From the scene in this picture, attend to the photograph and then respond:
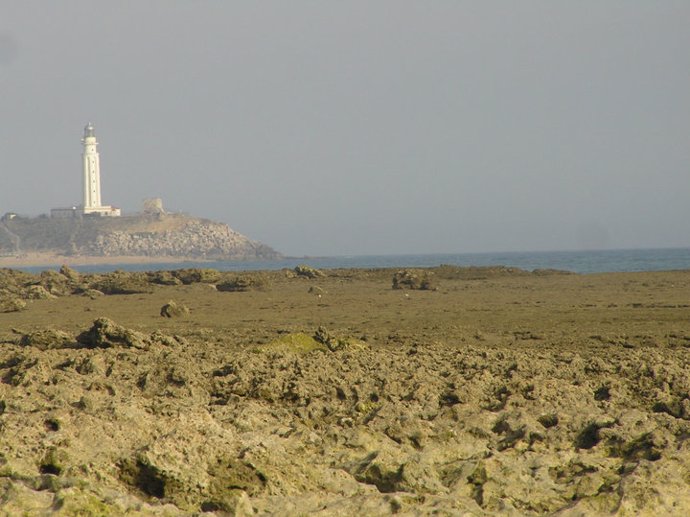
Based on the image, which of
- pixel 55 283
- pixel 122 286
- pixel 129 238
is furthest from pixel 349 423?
pixel 129 238

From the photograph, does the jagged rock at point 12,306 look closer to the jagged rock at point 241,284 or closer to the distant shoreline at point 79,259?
the jagged rock at point 241,284

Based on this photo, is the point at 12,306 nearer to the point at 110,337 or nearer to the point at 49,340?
the point at 49,340

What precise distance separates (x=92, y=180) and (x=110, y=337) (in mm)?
125183

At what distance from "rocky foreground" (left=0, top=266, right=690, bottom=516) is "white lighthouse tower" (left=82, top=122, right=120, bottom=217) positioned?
4452 inches

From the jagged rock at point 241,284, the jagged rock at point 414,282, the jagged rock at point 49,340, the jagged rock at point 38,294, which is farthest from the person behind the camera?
the jagged rock at point 241,284

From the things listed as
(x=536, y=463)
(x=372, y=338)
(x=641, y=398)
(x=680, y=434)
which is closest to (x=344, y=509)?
(x=536, y=463)

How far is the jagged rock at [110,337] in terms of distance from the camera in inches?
396

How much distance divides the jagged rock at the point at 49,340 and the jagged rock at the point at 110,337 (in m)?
0.36

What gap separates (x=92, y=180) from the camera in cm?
13125

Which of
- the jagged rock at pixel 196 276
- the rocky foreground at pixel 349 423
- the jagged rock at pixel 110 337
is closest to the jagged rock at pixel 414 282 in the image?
the jagged rock at pixel 196 276

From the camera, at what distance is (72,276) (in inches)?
1142

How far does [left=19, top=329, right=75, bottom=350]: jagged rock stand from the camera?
10.8m

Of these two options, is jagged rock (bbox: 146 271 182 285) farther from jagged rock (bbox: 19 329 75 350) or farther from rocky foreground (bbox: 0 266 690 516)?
jagged rock (bbox: 19 329 75 350)

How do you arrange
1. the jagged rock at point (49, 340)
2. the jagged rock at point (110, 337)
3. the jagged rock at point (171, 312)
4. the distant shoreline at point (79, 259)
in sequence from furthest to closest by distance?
1. the distant shoreline at point (79, 259)
2. the jagged rock at point (171, 312)
3. the jagged rock at point (49, 340)
4. the jagged rock at point (110, 337)
